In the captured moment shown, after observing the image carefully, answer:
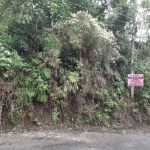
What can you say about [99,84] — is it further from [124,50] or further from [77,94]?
[124,50]

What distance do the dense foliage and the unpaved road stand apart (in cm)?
70

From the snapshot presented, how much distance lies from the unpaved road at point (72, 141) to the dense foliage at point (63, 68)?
0.70 metres

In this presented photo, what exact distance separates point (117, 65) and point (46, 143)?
16.3ft

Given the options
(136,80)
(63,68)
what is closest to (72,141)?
(63,68)

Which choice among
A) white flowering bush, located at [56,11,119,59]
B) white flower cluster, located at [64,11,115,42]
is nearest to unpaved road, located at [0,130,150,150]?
white flowering bush, located at [56,11,119,59]

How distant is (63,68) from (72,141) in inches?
104

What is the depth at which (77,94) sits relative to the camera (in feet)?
20.8

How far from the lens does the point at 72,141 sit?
4668 mm

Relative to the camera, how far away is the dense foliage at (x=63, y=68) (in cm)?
554

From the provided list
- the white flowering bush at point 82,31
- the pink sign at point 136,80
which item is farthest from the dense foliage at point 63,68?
the pink sign at point 136,80

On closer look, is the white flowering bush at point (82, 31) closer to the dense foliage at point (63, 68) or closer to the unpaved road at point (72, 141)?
the dense foliage at point (63, 68)

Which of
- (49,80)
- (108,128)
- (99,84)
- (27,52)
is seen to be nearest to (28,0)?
(27,52)

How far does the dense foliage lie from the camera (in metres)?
5.54

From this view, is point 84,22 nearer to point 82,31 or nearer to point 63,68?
point 82,31
